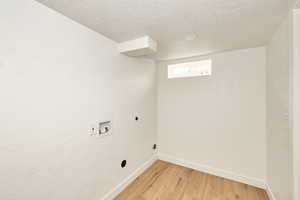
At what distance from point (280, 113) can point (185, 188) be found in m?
1.64

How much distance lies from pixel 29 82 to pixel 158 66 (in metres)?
2.30

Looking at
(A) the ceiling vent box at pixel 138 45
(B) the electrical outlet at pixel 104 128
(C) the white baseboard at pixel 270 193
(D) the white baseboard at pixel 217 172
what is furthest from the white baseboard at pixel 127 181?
(A) the ceiling vent box at pixel 138 45

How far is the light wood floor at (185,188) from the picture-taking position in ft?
5.69

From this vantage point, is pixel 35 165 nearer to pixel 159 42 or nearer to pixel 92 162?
pixel 92 162

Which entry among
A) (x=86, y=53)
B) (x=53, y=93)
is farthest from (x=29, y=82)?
(x=86, y=53)

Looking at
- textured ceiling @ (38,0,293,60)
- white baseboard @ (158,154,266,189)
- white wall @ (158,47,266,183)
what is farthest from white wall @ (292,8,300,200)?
white baseboard @ (158,154,266,189)

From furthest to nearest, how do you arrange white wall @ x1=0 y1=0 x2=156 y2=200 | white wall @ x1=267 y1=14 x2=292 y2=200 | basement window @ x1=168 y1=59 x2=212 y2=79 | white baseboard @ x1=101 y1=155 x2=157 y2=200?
basement window @ x1=168 y1=59 x2=212 y2=79 < white baseboard @ x1=101 y1=155 x2=157 y2=200 < white wall @ x1=267 y1=14 x2=292 y2=200 < white wall @ x1=0 y1=0 x2=156 y2=200

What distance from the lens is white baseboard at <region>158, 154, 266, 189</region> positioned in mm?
1920

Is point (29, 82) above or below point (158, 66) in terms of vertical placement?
below

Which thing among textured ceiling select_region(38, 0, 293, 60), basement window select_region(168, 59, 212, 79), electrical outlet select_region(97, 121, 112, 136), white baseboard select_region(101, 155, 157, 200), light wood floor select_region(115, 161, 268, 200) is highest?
textured ceiling select_region(38, 0, 293, 60)

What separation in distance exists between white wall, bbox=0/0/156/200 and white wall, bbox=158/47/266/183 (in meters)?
1.26

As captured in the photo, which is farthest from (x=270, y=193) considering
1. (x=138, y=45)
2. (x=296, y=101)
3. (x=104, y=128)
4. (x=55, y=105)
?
(x=55, y=105)

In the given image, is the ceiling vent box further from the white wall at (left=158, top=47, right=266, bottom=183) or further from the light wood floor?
the light wood floor

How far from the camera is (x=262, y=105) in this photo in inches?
74.1
